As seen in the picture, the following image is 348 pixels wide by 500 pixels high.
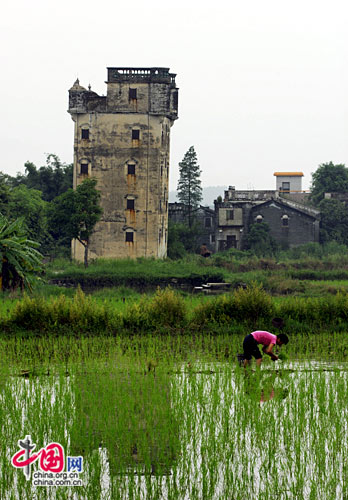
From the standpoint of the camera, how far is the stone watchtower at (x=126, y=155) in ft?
125

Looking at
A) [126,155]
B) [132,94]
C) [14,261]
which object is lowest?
[14,261]

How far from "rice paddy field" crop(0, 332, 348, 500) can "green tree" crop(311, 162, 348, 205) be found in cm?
3822

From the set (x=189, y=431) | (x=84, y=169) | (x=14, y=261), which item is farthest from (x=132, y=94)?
(x=189, y=431)

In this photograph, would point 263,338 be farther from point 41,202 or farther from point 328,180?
point 328,180

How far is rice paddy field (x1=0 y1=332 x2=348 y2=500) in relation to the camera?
6.64 metres

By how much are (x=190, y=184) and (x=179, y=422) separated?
4073cm

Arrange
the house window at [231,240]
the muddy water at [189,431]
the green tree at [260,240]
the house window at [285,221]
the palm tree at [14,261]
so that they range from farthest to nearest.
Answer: the house window at [231,240], the house window at [285,221], the green tree at [260,240], the palm tree at [14,261], the muddy water at [189,431]

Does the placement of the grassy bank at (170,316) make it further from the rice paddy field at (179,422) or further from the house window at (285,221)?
the house window at (285,221)

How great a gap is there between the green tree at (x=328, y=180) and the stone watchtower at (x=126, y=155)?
15394mm

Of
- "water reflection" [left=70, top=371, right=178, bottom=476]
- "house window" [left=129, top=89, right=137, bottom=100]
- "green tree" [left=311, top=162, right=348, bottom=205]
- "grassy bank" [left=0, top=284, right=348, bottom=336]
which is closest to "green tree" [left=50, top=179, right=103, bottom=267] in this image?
"house window" [left=129, top=89, right=137, bottom=100]

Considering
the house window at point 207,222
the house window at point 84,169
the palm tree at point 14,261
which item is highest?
the house window at point 84,169

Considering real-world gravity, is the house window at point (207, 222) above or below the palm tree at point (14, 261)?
above

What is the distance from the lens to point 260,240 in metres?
43.7

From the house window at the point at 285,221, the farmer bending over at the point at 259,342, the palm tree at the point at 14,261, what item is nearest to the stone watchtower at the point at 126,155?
the house window at the point at 285,221
